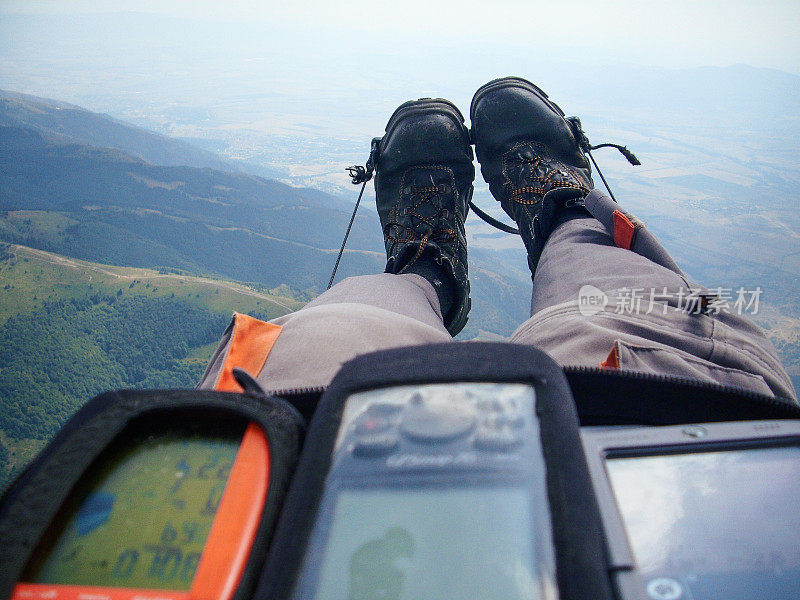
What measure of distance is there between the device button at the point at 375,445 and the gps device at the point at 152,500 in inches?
2.0

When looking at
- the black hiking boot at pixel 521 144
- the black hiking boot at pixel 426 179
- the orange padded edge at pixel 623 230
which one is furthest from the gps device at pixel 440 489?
the black hiking boot at pixel 521 144

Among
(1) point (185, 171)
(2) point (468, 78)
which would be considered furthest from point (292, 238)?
(2) point (468, 78)

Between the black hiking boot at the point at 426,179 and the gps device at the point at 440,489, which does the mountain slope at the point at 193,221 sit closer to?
the black hiking boot at the point at 426,179

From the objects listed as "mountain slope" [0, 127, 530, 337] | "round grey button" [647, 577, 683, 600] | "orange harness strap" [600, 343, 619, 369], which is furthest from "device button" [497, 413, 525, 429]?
"mountain slope" [0, 127, 530, 337]

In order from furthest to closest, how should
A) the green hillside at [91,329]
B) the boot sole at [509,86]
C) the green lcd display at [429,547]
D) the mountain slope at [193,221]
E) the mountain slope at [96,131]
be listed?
the mountain slope at [96,131] → the mountain slope at [193,221] → the green hillside at [91,329] → the boot sole at [509,86] → the green lcd display at [429,547]

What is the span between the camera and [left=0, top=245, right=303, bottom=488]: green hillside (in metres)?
13.2

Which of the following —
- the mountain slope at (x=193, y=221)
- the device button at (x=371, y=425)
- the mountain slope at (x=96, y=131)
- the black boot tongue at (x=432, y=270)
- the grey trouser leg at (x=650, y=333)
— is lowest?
the device button at (x=371, y=425)

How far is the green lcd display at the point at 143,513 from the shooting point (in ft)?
0.81

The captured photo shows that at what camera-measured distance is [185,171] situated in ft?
120

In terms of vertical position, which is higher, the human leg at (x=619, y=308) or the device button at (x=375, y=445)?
the human leg at (x=619, y=308)

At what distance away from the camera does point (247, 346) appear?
52 cm

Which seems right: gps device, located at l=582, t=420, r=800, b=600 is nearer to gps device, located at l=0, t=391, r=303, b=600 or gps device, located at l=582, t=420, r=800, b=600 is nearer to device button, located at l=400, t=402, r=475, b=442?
device button, located at l=400, t=402, r=475, b=442

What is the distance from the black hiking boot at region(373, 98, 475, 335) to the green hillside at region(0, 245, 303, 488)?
12.9 metres

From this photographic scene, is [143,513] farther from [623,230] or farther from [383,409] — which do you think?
[623,230]
